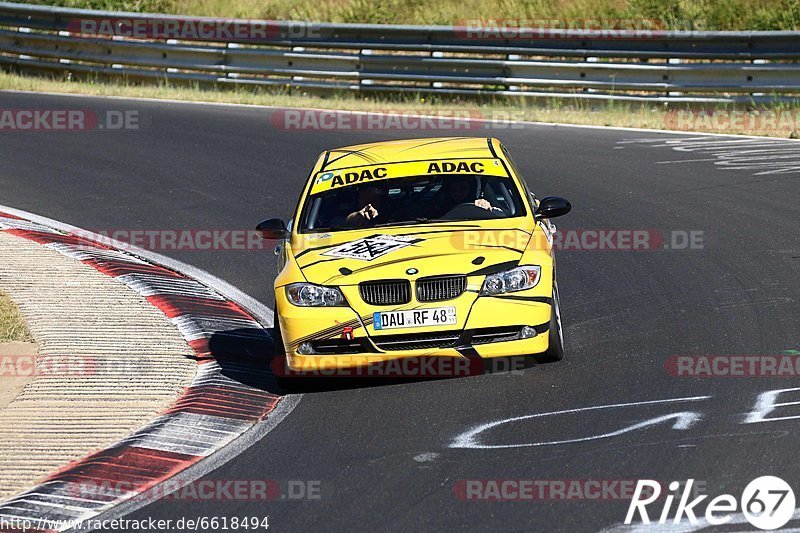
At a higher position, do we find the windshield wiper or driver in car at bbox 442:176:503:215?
driver in car at bbox 442:176:503:215

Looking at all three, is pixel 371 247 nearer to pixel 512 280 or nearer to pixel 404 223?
pixel 404 223

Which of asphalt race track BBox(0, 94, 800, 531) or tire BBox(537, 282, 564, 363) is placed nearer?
asphalt race track BBox(0, 94, 800, 531)

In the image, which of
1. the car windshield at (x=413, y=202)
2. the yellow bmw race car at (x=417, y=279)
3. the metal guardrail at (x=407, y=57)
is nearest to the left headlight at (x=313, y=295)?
the yellow bmw race car at (x=417, y=279)

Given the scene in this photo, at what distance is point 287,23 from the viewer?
22484 mm

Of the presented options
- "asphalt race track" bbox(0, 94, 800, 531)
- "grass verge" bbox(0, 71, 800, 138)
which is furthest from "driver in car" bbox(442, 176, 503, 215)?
"grass verge" bbox(0, 71, 800, 138)

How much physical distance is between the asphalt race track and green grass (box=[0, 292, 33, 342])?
2.20 meters

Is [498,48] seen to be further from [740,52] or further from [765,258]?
[765,258]

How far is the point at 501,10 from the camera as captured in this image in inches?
1065

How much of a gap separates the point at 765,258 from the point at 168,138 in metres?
10.4

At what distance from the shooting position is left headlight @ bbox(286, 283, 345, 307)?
8.23 m

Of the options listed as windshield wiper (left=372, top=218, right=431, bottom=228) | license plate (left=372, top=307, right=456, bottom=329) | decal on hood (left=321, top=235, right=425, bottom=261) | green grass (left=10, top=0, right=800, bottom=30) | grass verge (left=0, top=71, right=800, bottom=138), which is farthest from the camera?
green grass (left=10, top=0, right=800, bottom=30)

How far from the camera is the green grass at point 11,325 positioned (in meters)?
9.38

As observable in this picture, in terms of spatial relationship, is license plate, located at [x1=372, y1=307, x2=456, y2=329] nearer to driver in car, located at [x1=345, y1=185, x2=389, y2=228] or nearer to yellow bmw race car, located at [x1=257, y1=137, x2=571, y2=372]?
yellow bmw race car, located at [x1=257, y1=137, x2=571, y2=372]

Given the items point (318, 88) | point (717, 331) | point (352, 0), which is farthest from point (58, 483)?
point (352, 0)
